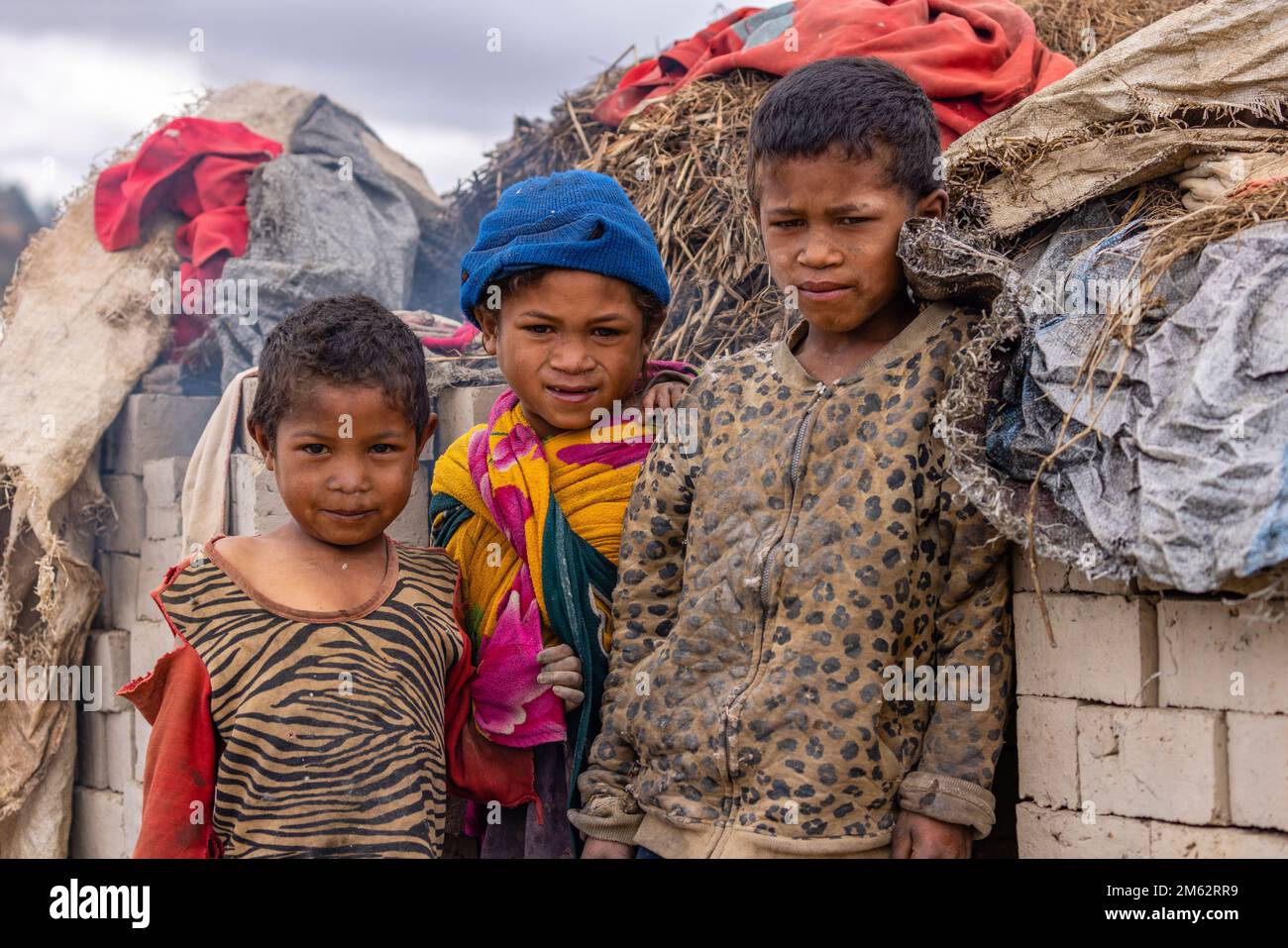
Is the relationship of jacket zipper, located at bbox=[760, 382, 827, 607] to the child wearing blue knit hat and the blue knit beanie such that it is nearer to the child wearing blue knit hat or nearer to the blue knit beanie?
the child wearing blue knit hat

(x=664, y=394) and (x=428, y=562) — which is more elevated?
(x=664, y=394)

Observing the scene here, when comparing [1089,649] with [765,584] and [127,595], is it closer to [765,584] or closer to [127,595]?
[765,584]

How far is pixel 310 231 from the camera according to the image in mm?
5824

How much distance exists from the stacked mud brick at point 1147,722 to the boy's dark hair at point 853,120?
856 millimetres

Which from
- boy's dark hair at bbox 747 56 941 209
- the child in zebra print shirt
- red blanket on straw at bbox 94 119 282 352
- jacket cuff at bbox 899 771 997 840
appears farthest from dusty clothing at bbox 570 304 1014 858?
red blanket on straw at bbox 94 119 282 352

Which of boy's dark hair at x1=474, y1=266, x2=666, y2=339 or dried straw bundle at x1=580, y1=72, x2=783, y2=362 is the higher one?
dried straw bundle at x1=580, y1=72, x2=783, y2=362

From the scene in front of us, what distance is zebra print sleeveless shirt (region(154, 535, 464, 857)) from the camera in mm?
2393

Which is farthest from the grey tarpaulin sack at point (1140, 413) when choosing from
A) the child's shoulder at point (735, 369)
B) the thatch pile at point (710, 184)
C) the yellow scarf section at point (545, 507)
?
the thatch pile at point (710, 184)

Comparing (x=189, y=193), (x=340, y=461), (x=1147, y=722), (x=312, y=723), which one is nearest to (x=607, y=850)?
(x=312, y=723)

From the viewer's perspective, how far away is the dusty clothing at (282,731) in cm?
239

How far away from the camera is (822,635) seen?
2287 mm

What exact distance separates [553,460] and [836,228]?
0.89m

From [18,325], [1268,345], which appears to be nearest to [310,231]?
[18,325]

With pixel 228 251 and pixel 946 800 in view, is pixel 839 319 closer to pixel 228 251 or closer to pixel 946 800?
pixel 946 800
